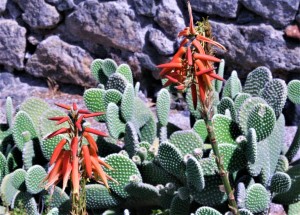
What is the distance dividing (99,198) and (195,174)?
56cm

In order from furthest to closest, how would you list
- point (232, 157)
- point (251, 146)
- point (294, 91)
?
A: point (294, 91)
point (232, 157)
point (251, 146)

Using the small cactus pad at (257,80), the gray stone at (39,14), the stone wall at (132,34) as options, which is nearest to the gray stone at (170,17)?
the stone wall at (132,34)

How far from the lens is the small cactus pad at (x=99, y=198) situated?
3.07 m

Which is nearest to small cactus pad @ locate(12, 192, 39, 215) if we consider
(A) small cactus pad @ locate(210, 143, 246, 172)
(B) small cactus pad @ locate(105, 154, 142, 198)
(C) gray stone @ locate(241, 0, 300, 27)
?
(B) small cactus pad @ locate(105, 154, 142, 198)

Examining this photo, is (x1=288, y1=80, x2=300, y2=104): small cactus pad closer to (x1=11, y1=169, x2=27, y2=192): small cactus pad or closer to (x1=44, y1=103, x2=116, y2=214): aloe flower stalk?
(x1=11, y1=169, x2=27, y2=192): small cactus pad

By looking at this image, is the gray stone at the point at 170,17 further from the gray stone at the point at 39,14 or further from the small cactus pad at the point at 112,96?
the small cactus pad at the point at 112,96

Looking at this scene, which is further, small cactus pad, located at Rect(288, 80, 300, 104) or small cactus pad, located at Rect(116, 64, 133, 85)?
small cactus pad, located at Rect(116, 64, 133, 85)

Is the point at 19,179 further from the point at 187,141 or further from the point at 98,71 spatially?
the point at 98,71

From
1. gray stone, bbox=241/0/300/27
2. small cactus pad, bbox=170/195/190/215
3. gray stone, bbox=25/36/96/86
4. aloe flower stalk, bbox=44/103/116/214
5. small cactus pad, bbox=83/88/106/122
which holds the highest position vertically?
aloe flower stalk, bbox=44/103/116/214

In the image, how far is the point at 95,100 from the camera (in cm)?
349

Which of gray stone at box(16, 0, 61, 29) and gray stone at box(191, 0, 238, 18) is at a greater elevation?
gray stone at box(191, 0, 238, 18)

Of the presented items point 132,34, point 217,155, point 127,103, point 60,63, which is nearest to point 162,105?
point 127,103

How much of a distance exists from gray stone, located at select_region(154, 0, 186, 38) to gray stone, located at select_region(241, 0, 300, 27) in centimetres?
50

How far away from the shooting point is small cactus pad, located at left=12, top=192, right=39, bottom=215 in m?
3.07
